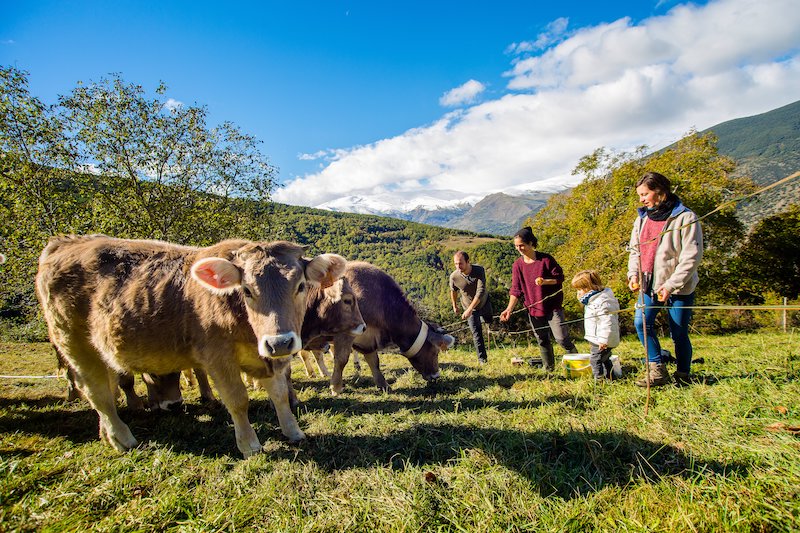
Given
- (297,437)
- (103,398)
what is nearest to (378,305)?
(297,437)

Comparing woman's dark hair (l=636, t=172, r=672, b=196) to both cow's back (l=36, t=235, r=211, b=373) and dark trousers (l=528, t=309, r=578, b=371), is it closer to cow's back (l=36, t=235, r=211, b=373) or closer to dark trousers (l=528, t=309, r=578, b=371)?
dark trousers (l=528, t=309, r=578, b=371)

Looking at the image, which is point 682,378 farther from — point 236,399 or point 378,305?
point 236,399

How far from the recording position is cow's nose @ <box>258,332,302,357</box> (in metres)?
3.25

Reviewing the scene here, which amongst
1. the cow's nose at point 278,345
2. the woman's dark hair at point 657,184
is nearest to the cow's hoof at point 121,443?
the cow's nose at point 278,345

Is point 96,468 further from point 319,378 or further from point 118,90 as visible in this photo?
point 118,90

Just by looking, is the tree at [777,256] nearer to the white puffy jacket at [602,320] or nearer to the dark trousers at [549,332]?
the dark trousers at [549,332]

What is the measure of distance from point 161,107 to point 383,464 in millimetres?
18115

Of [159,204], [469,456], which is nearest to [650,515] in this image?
[469,456]

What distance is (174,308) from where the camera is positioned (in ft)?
13.1

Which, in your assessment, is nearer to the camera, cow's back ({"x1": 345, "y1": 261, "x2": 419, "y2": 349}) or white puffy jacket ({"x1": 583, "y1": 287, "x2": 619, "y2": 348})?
white puffy jacket ({"x1": 583, "y1": 287, "x2": 619, "y2": 348})

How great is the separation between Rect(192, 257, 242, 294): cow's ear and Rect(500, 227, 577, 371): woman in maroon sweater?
505 centimetres

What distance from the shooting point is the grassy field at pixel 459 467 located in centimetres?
241

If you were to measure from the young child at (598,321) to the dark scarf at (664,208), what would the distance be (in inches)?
52.0

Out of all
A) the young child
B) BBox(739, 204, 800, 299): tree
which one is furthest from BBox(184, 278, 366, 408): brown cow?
BBox(739, 204, 800, 299): tree
